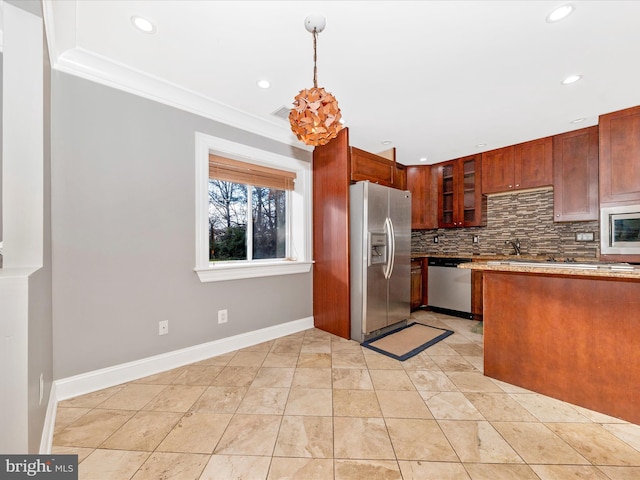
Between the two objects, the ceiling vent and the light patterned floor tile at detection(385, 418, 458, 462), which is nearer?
the light patterned floor tile at detection(385, 418, 458, 462)

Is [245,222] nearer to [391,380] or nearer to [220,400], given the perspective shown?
[220,400]

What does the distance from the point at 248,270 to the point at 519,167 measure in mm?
3738

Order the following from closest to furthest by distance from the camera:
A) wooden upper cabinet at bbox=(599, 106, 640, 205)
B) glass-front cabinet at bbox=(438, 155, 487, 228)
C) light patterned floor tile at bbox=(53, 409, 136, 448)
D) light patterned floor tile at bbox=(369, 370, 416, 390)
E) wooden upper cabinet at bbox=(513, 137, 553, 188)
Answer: light patterned floor tile at bbox=(53, 409, 136, 448) → light patterned floor tile at bbox=(369, 370, 416, 390) → wooden upper cabinet at bbox=(599, 106, 640, 205) → wooden upper cabinet at bbox=(513, 137, 553, 188) → glass-front cabinet at bbox=(438, 155, 487, 228)

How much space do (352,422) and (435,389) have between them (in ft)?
2.48

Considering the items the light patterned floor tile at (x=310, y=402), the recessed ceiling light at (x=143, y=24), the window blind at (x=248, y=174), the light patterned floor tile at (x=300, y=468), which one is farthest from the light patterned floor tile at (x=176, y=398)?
the recessed ceiling light at (x=143, y=24)

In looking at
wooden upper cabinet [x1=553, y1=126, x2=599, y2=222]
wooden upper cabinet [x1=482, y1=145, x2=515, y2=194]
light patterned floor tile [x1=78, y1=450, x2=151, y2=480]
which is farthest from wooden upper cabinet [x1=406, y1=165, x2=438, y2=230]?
light patterned floor tile [x1=78, y1=450, x2=151, y2=480]

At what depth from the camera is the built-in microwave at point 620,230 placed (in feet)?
8.48

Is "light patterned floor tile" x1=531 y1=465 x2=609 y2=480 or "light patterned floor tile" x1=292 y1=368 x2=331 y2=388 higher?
"light patterned floor tile" x1=531 y1=465 x2=609 y2=480

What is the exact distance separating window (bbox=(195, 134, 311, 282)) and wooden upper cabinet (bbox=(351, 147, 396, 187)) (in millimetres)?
626

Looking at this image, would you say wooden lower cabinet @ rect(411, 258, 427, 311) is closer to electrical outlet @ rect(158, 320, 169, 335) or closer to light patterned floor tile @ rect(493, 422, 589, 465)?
light patterned floor tile @ rect(493, 422, 589, 465)

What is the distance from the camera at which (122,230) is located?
201 centimetres

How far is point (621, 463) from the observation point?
1.29 metres

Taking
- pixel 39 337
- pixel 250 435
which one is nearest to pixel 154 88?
pixel 39 337

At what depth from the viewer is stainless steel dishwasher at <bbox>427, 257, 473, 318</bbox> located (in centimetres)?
368
